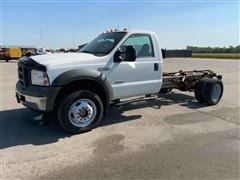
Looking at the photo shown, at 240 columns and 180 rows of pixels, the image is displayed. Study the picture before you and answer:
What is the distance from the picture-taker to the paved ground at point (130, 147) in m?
3.84

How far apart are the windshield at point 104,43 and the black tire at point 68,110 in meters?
1.04

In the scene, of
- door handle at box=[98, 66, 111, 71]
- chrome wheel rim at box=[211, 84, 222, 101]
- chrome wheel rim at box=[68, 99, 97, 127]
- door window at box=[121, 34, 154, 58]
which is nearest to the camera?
chrome wheel rim at box=[68, 99, 97, 127]

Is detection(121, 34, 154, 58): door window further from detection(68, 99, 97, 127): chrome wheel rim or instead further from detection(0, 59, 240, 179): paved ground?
detection(68, 99, 97, 127): chrome wheel rim

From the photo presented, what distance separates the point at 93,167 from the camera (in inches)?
156

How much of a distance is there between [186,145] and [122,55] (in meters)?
2.38

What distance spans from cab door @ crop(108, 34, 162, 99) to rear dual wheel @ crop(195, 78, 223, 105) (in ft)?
5.96

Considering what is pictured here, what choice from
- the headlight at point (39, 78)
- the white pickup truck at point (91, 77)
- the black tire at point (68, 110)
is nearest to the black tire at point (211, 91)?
the white pickup truck at point (91, 77)

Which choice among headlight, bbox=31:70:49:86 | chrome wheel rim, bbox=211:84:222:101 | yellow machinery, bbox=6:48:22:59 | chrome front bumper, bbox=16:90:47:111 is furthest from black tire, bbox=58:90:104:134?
yellow machinery, bbox=6:48:22:59

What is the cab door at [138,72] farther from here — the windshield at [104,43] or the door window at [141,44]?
the windshield at [104,43]

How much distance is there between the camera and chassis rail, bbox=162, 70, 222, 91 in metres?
7.57

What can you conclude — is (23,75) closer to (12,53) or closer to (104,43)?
(104,43)

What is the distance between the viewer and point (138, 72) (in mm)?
6289

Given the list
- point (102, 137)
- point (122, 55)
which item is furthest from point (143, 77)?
point (102, 137)

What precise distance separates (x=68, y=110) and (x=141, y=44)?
2470mm
